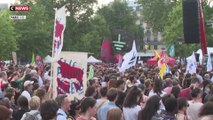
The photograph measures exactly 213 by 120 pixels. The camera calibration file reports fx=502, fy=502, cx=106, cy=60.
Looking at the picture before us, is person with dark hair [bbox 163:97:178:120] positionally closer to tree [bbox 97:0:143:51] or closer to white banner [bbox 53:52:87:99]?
white banner [bbox 53:52:87:99]

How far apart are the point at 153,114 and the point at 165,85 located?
5.94m

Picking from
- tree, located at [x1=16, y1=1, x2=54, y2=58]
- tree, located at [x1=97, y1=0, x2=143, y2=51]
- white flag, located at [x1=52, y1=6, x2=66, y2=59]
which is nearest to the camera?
white flag, located at [x1=52, y1=6, x2=66, y2=59]

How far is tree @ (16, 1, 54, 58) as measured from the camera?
224ft

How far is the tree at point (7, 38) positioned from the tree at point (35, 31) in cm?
307

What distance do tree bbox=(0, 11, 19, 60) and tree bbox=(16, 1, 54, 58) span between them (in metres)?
3.07

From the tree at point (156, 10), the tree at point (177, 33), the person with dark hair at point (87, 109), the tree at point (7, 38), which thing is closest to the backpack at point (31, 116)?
the person with dark hair at point (87, 109)

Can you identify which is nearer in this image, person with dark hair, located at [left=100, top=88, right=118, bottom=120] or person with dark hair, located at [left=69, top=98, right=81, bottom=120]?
person with dark hair, located at [left=69, top=98, right=81, bottom=120]

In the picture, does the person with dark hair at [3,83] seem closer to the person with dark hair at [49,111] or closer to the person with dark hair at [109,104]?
the person with dark hair at [109,104]

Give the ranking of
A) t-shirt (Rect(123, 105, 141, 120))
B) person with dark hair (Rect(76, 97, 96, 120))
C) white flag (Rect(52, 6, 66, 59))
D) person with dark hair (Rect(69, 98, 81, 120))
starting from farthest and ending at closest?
white flag (Rect(52, 6, 66, 59)), person with dark hair (Rect(69, 98, 81, 120)), t-shirt (Rect(123, 105, 141, 120)), person with dark hair (Rect(76, 97, 96, 120))

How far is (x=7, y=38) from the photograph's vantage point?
6338 centimetres

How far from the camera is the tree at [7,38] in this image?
62.9 m

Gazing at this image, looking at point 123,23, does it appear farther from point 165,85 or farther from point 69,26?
point 165,85

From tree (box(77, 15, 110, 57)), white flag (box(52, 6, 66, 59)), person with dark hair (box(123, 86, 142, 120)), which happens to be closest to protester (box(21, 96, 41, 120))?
person with dark hair (box(123, 86, 142, 120))

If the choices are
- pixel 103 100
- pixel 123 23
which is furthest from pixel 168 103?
pixel 123 23
